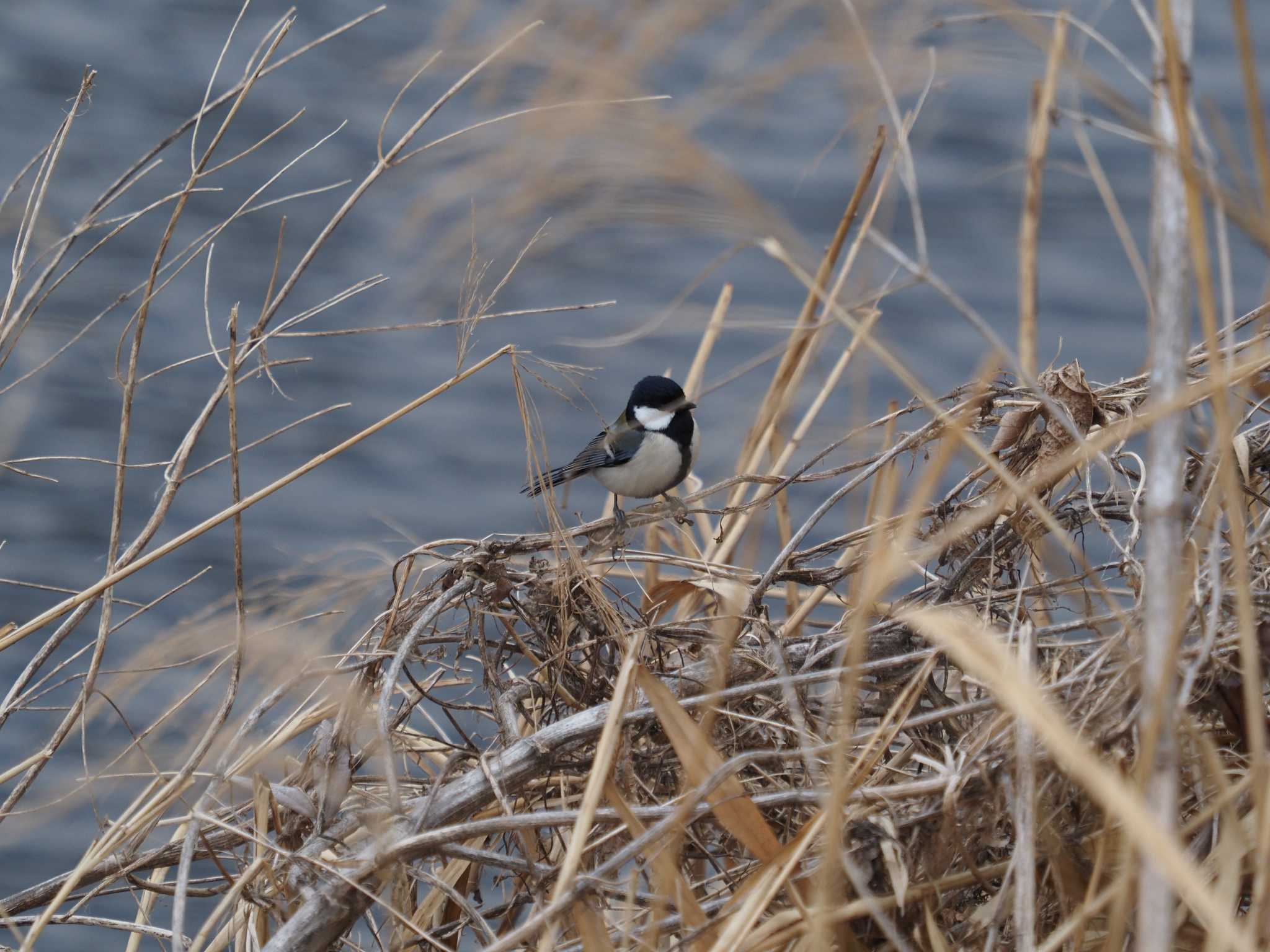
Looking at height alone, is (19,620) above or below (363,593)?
below

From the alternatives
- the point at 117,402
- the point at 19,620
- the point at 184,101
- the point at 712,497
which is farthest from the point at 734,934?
the point at 184,101

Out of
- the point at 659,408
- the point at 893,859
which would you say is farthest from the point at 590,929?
the point at 659,408

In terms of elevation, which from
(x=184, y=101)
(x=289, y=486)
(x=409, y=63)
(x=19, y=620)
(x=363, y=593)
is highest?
(x=184, y=101)

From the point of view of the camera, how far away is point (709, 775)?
4.96ft

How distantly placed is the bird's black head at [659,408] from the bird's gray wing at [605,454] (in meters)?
0.05

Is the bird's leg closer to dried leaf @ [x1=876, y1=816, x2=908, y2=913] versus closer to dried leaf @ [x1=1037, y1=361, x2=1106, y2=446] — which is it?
dried leaf @ [x1=1037, y1=361, x2=1106, y2=446]

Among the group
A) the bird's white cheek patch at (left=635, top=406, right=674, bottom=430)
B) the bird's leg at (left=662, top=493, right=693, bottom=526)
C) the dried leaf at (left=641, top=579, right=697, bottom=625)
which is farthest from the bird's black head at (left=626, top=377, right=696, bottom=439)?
the dried leaf at (left=641, top=579, right=697, bottom=625)

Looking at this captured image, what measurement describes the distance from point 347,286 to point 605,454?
2.24m

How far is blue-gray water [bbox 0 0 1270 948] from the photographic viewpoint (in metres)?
5.64

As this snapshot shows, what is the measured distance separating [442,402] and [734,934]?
18.1 ft

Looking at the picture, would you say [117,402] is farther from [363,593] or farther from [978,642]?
[978,642]

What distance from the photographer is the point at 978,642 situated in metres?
1.05

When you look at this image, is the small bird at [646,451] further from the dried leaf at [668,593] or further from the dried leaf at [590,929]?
the dried leaf at [590,929]

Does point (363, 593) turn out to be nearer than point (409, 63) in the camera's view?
No
